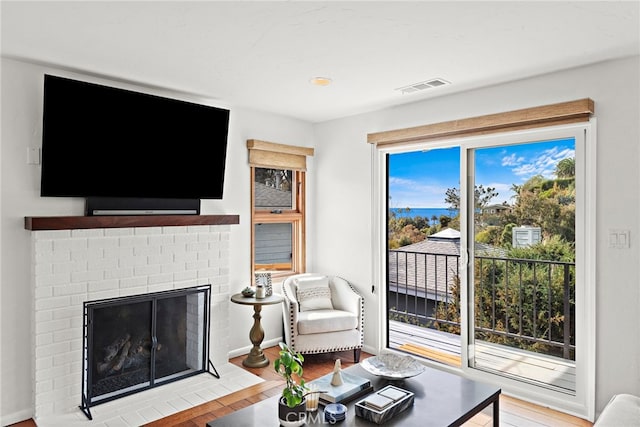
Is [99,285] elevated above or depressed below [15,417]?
above

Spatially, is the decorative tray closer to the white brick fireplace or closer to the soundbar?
the white brick fireplace

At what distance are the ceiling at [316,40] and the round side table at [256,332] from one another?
179 cm

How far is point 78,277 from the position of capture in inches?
116

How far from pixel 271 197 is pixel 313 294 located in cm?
108

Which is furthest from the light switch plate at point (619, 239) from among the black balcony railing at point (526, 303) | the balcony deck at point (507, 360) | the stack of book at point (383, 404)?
the stack of book at point (383, 404)

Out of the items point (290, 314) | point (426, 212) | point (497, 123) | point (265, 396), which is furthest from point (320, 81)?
point (265, 396)

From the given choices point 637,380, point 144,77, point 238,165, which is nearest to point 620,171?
point 637,380

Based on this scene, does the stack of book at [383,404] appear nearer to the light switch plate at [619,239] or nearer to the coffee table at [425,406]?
the coffee table at [425,406]

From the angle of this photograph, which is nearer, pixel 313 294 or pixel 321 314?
pixel 321 314

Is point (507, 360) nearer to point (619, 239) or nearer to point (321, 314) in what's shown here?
point (619, 239)

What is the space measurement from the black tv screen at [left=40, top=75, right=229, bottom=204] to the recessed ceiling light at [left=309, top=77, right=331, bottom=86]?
0.85 metres

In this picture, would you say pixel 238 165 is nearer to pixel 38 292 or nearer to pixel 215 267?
pixel 215 267

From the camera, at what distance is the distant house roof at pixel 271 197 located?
4273mm

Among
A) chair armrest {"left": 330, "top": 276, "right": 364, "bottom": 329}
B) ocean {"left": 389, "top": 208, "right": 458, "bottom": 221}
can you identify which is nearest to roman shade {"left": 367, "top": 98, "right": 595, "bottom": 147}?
ocean {"left": 389, "top": 208, "right": 458, "bottom": 221}
